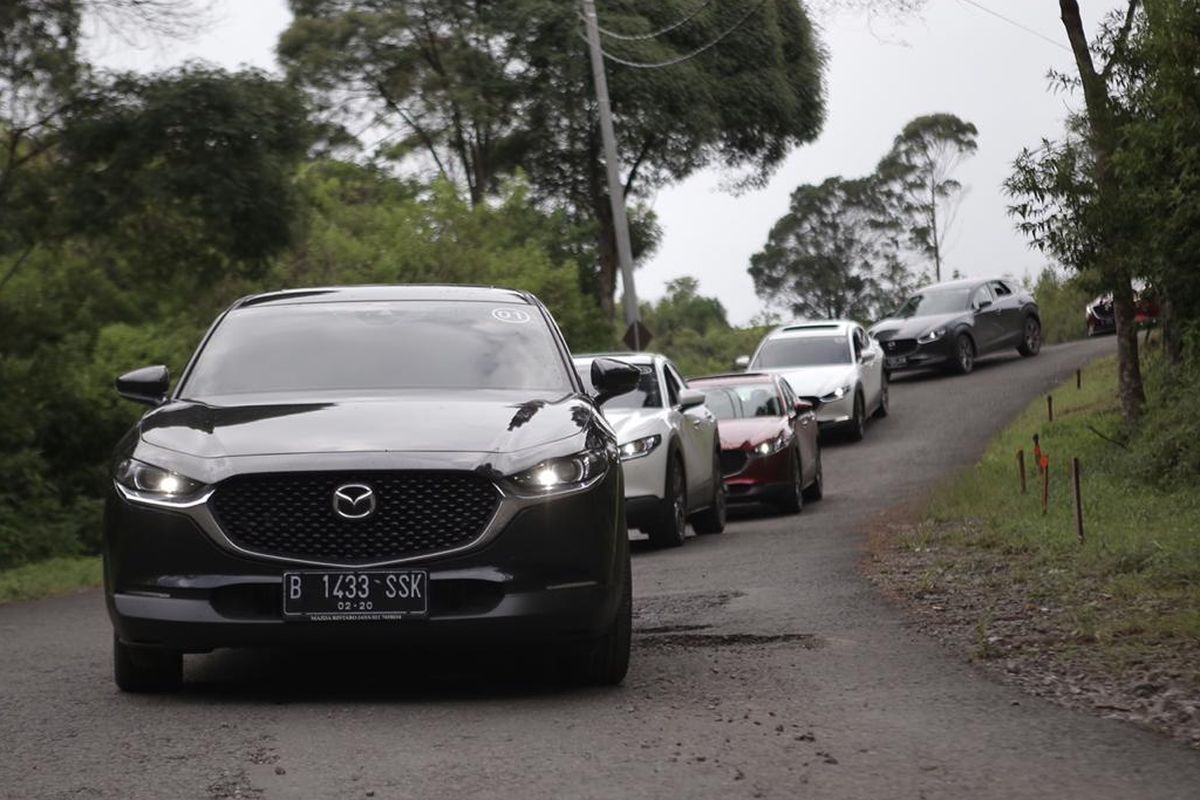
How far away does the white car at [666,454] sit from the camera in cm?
1669

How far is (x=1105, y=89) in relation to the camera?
20547 millimetres

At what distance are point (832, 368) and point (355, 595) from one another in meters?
22.6

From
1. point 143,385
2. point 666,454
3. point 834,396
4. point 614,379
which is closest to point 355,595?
point 143,385

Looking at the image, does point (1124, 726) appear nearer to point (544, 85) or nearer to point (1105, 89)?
point (1105, 89)

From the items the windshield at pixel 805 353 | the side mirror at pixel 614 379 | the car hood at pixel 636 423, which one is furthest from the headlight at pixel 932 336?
the side mirror at pixel 614 379

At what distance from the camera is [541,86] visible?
160 ft

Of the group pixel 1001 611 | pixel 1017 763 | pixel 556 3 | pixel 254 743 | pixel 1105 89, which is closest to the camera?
pixel 1017 763

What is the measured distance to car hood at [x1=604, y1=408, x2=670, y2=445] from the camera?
55.0 ft

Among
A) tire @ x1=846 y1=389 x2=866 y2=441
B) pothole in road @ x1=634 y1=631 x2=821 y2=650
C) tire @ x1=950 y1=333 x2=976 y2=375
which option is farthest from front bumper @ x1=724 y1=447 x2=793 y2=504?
tire @ x1=950 y1=333 x2=976 y2=375

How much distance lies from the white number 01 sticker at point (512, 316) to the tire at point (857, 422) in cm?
2017

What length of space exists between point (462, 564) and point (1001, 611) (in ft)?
12.7

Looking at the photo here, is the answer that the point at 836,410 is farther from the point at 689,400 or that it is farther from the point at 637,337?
the point at 689,400

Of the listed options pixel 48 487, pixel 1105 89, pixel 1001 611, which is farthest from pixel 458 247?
pixel 1001 611

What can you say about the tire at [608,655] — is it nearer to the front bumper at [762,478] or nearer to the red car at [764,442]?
the red car at [764,442]
